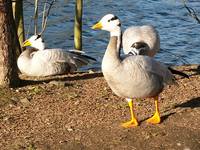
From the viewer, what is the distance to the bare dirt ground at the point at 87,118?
22.6 feet

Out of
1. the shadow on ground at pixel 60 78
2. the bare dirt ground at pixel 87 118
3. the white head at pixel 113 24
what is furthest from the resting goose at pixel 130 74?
the shadow on ground at pixel 60 78

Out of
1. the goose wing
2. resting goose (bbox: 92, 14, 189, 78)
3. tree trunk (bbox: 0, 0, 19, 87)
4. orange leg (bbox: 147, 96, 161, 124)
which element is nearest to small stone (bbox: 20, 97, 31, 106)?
tree trunk (bbox: 0, 0, 19, 87)

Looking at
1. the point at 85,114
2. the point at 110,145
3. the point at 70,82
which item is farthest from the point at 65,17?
the point at 110,145

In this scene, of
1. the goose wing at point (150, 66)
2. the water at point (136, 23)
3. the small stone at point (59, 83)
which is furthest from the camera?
the water at point (136, 23)

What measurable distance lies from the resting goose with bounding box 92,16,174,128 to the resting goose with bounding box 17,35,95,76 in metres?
3.10

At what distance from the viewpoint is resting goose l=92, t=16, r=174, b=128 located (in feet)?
22.8

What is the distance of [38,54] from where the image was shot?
1059 centimetres

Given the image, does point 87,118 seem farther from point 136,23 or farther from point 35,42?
point 136,23

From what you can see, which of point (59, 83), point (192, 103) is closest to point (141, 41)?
point (59, 83)

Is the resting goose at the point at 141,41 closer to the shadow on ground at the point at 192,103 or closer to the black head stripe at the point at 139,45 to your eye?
the black head stripe at the point at 139,45

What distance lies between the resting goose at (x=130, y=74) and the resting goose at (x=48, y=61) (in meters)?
3.10

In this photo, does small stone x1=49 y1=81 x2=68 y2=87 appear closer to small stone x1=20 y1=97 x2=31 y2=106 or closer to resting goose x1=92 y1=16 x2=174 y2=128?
small stone x1=20 y1=97 x2=31 y2=106

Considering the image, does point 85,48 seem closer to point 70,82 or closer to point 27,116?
point 70,82

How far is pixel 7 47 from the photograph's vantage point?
8.66m
